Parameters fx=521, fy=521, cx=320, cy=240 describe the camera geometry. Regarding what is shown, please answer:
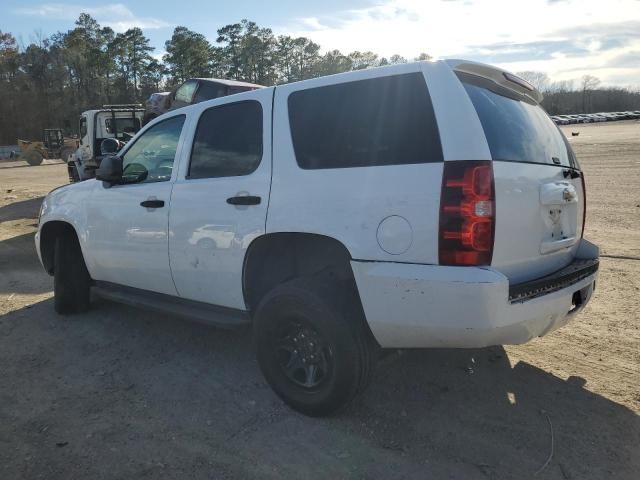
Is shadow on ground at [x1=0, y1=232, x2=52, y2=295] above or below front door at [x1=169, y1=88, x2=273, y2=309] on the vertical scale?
below

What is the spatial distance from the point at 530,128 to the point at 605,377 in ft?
5.95

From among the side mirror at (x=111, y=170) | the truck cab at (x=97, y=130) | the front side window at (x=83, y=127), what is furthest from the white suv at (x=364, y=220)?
the front side window at (x=83, y=127)

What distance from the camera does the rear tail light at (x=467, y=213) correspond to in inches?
101

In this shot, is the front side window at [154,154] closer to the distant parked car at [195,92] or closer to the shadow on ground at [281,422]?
the shadow on ground at [281,422]

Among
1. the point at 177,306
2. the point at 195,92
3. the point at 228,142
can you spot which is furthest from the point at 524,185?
the point at 195,92

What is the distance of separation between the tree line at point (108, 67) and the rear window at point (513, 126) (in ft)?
218

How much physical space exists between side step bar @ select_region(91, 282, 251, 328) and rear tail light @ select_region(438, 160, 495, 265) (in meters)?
1.61

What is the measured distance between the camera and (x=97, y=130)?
14.2 m

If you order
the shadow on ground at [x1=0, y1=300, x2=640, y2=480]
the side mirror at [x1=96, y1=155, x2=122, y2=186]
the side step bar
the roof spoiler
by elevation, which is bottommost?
the shadow on ground at [x1=0, y1=300, x2=640, y2=480]

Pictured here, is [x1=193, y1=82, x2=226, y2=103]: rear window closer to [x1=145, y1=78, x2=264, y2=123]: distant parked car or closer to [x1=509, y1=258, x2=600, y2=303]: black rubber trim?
[x1=145, y1=78, x2=264, y2=123]: distant parked car

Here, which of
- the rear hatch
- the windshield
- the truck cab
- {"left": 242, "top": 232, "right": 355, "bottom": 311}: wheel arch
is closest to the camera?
the rear hatch

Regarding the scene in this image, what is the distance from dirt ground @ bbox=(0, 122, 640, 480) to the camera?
277 cm

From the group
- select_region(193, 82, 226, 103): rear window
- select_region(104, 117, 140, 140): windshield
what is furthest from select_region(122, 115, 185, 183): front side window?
select_region(104, 117, 140, 140): windshield

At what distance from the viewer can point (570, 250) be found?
3.31 meters
